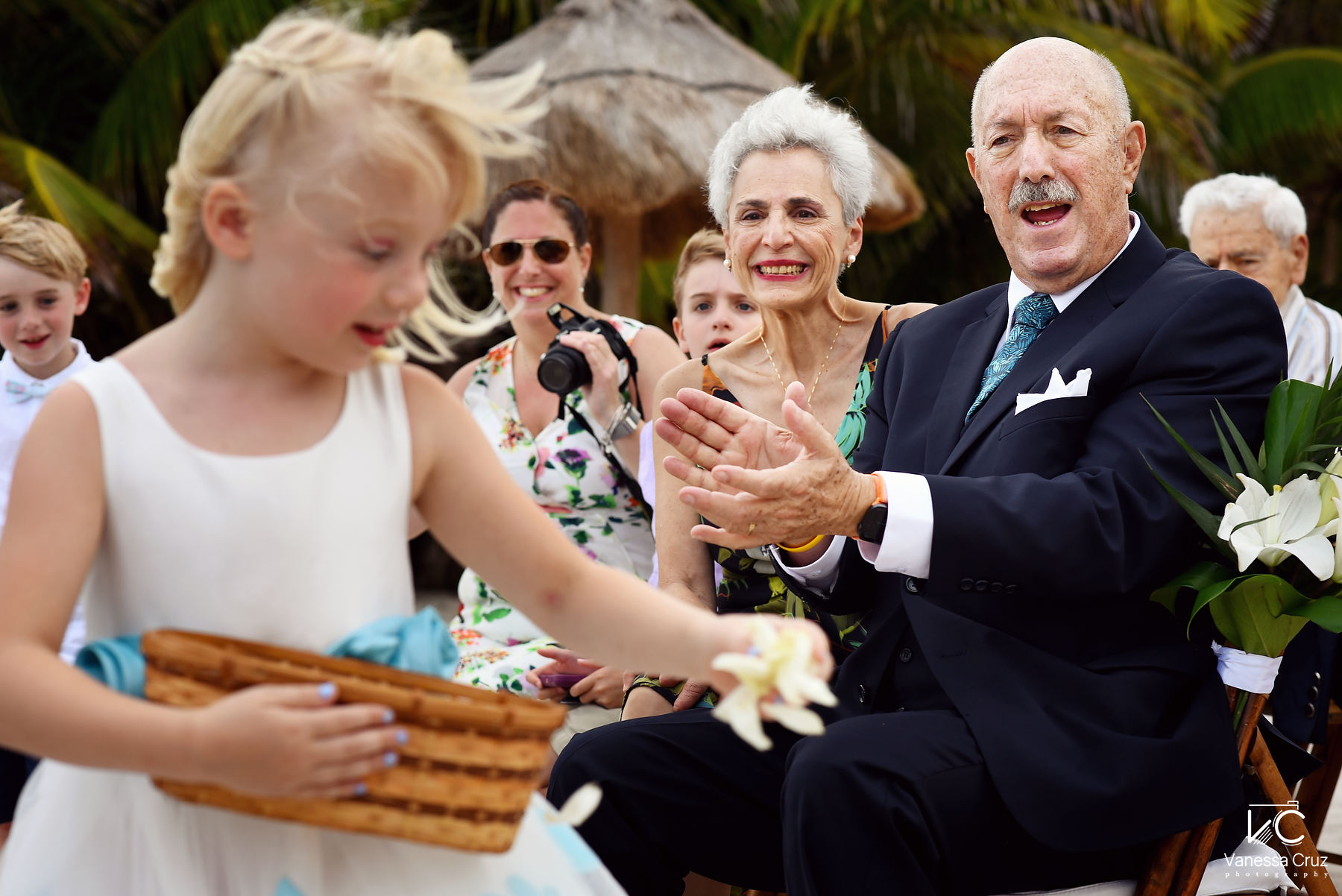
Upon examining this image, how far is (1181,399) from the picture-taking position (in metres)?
2.31

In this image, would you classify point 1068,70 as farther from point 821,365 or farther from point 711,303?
point 711,303

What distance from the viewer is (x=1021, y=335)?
2.64 meters

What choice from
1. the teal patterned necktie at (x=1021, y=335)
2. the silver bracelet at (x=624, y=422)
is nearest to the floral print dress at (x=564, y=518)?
the silver bracelet at (x=624, y=422)

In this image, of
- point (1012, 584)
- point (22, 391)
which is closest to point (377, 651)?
point (1012, 584)

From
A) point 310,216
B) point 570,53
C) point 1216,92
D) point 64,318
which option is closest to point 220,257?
point 310,216

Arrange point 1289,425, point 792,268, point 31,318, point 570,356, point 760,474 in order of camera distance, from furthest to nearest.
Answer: point 31,318
point 570,356
point 792,268
point 1289,425
point 760,474

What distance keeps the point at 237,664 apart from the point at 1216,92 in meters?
12.9

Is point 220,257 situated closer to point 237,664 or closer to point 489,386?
point 237,664

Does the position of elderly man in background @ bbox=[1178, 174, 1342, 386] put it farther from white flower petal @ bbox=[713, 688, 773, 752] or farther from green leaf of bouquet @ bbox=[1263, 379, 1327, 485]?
white flower petal @ bbox=[713, 688, 773, 752]

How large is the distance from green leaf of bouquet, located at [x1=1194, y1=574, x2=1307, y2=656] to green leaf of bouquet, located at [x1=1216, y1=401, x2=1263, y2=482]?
6.6 inches

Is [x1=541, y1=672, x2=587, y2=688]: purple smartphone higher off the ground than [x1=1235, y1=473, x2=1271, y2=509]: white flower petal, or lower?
lower

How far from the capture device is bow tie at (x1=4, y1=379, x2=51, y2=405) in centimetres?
383

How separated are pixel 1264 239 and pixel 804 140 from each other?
242cm

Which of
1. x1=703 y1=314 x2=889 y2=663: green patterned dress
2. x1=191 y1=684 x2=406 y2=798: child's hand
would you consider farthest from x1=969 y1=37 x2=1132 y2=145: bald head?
x1=191 y1=684 x2=406 y2=798: child's hand
